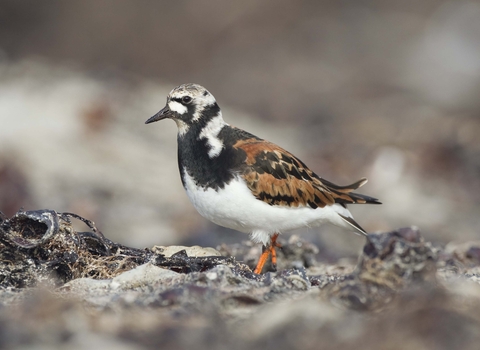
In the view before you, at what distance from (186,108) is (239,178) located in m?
0.77

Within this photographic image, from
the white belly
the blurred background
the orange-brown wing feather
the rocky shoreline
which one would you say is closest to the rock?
the white belly

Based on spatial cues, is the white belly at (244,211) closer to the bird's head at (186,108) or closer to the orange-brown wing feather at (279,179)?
the orange-brown wing feather at (279,179)

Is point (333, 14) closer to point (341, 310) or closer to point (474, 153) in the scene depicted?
point (474, 153)

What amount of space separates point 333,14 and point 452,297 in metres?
23.9

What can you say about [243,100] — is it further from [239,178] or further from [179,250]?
[179,250]

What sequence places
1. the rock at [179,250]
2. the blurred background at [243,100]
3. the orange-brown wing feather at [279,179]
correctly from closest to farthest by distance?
the rock at [179,250] < the orange-brown wing feather at [279,179] < the blurred background at [243,100]

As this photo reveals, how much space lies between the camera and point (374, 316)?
3205 mm

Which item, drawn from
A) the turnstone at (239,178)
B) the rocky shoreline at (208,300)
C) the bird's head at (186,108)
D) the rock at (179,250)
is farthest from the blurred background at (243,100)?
the rocky shoreline at (208,300)

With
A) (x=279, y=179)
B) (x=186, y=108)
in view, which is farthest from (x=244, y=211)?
(x=186, y=108)

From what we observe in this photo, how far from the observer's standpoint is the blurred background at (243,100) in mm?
11273

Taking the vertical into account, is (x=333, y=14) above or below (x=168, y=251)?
above

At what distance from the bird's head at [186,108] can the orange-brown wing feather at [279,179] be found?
40 centimetres

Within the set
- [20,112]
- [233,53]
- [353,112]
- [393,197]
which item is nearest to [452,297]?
[393,197]

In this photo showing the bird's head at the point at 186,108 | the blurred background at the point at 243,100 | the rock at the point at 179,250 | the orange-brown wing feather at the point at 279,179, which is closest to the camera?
the rock at the point at 179,250
